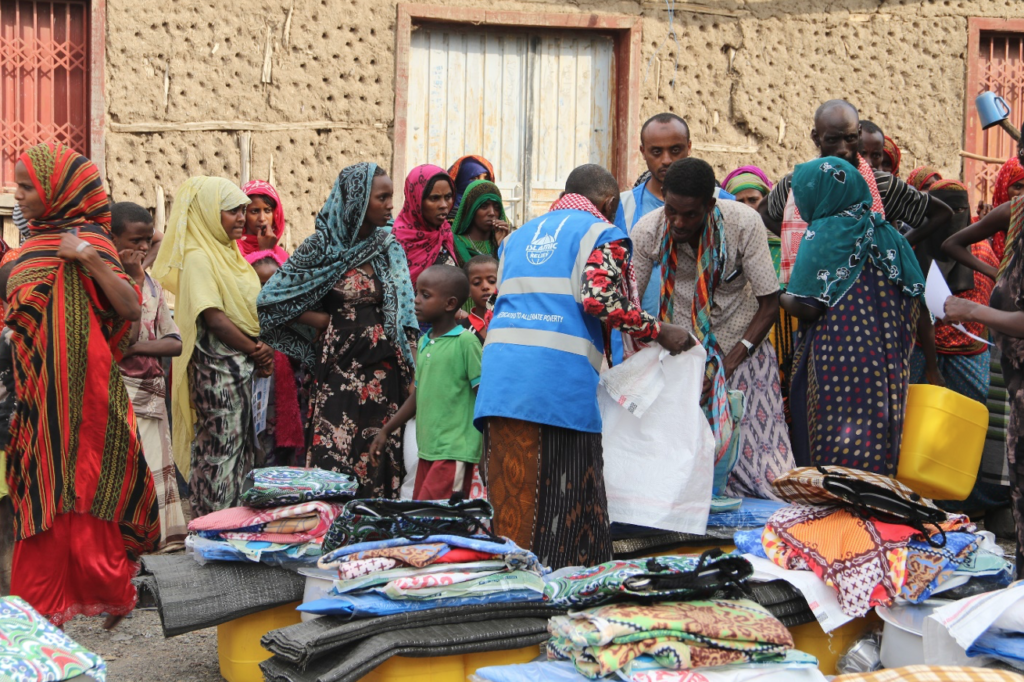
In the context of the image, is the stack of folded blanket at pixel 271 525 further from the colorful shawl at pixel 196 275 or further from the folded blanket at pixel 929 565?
the folded blanket at pixel 929 565

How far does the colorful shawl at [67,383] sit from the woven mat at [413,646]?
145 centimetres

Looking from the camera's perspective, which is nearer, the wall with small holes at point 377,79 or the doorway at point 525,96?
the wall with small holes at point 377,79

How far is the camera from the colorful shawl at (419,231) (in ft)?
19.7

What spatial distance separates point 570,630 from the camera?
3.16 m

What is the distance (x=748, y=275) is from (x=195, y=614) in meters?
2.66

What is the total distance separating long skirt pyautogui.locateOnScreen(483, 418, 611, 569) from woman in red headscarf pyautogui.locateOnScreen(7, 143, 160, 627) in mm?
1617

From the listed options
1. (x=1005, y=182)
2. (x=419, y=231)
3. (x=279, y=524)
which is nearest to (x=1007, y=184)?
(x=1005, y=182)

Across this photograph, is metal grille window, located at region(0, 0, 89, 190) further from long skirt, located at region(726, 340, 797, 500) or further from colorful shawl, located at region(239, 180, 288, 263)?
long skirt, located at region(726, 340, 797, 500)

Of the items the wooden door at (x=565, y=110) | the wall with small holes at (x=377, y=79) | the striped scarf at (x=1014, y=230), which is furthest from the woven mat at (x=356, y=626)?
the wooden door at (x=565, y=110)

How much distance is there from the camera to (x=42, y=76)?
Answer: 8.45 meters

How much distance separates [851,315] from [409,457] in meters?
2.08

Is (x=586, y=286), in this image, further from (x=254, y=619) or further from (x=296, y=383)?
(x=296, y=383)

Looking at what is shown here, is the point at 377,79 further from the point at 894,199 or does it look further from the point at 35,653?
the point at 35,653

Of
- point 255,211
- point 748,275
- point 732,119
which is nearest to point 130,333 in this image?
point 255,211
